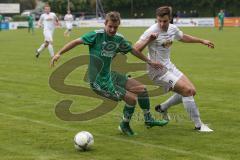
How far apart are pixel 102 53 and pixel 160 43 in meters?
1.06

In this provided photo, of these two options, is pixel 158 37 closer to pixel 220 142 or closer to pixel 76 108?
pixel 220 142

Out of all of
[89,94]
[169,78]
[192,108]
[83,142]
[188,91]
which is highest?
[169,78]

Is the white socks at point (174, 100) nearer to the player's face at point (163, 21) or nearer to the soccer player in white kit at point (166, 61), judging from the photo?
the soccer player in white kit at point (166, 61)

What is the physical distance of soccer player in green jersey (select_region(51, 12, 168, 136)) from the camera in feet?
26.3

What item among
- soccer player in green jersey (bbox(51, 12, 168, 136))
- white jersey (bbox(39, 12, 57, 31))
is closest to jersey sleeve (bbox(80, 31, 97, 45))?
soccer player in green jersey (bbox(51, 12, 168, 136))

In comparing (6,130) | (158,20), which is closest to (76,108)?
(6,130)

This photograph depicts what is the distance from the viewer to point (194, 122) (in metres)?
8.75

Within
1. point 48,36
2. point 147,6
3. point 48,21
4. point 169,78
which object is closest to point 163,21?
point 169,78

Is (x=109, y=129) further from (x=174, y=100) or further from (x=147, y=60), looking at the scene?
(x=147, y=60)

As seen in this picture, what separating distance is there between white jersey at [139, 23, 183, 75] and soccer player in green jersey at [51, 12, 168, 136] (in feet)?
0.79

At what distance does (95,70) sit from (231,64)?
39.1ft

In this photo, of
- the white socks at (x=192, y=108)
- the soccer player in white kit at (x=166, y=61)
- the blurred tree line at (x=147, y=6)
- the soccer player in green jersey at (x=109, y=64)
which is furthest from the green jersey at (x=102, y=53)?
the blurred tree line at (x=147, y=6)

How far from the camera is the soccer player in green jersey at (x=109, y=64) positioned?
26.3 feet

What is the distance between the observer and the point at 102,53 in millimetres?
8156
